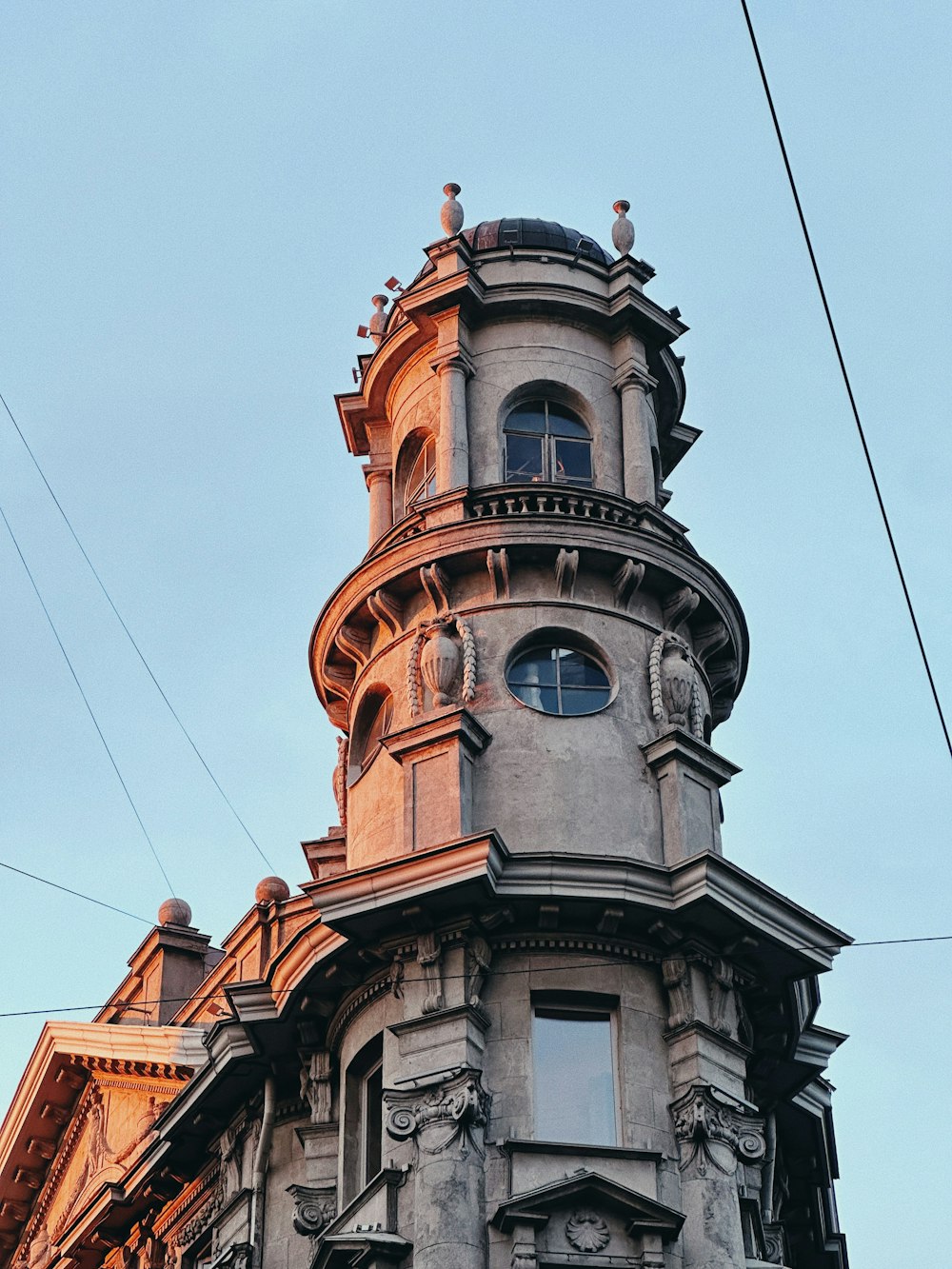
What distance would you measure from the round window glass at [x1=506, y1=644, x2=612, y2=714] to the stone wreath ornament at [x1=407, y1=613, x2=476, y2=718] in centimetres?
70

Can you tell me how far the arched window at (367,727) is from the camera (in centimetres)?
3656

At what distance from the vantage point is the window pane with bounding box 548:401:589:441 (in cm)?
3844

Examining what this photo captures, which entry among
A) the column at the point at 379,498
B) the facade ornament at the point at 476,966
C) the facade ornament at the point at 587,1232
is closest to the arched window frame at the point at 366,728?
the column at the point at 379,498

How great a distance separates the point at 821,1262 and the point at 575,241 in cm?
1903

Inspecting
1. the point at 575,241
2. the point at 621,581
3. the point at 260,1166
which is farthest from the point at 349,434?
the point at 260,1166

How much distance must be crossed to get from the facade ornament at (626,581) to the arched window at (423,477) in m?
4.47

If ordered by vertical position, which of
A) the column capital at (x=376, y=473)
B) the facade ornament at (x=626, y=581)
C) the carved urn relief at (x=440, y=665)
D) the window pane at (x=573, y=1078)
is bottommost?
the window pane at (x=573, y=1078)

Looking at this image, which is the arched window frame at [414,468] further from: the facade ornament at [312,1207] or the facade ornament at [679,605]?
the facade ornament at [312,1207]

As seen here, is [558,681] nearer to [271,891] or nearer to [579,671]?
[579,671]

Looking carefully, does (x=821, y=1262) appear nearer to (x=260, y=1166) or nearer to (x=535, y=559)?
(x=260, y=1166)

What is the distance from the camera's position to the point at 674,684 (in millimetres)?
34531

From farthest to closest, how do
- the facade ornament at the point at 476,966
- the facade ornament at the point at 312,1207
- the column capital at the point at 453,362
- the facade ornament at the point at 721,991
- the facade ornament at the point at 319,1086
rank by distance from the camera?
1. the column capital at the point at 453,362
2. the facade ornament at the point at 319,1086
3. the facade ornament at the point at 312,1207
4. the facade ornament at the point at 721,991
5. the facade ornament at the point at 476,966

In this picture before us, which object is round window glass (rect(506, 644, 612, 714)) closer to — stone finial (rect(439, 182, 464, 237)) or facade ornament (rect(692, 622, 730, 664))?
facade ornament (rect(692, 622, 730, 664))

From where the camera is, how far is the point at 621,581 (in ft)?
115
